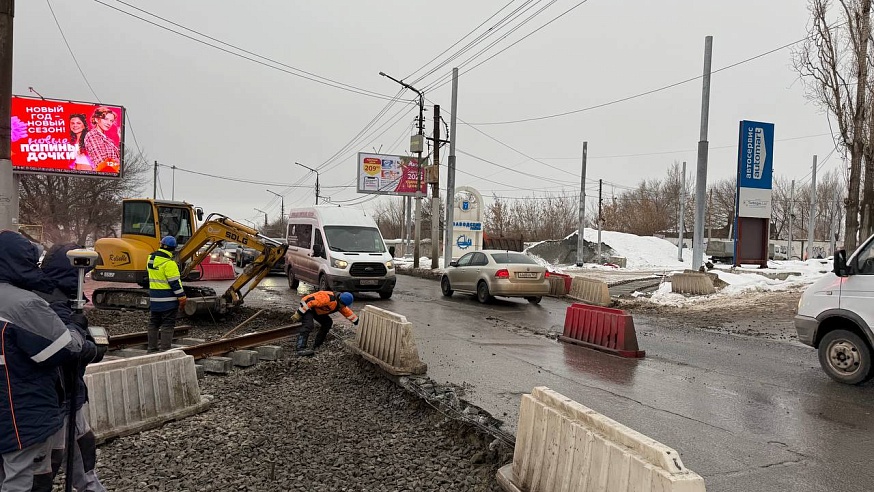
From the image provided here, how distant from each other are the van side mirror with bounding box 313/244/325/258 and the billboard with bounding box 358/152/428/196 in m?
31.1

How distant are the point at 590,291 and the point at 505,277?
3.20m

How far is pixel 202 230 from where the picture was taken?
12898 mm

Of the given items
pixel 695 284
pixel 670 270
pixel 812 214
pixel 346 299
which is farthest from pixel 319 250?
pixel 812 214

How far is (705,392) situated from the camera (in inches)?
275

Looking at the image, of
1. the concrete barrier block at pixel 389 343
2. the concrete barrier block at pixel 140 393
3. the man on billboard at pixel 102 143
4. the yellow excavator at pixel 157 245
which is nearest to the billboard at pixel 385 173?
the man on billboard at pixel 102 143

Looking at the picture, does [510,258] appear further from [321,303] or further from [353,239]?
[321,303]

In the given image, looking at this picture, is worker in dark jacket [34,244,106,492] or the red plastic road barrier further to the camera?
the red plastic road barrier

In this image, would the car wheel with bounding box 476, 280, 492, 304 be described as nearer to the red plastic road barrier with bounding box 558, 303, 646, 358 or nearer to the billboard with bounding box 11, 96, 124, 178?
the red plastic road barrier with bounding box 558, 303, 646, 358

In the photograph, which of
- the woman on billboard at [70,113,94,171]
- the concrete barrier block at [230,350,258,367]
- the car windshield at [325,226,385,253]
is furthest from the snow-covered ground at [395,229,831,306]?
the woman on billboard at [70,113,94,171]

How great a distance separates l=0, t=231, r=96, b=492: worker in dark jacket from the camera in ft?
9.78

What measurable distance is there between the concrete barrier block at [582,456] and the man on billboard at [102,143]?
3070 centimetres

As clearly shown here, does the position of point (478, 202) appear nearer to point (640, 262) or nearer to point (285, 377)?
point (640, 262)

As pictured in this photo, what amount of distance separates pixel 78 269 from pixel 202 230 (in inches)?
386

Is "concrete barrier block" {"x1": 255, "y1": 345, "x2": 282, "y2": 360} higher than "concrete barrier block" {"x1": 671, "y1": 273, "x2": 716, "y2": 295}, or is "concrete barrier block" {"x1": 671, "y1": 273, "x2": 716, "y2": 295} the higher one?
"concrete barrier block" {"x1": 671, "y1": 273, "x2": 716, "y2": 295}
